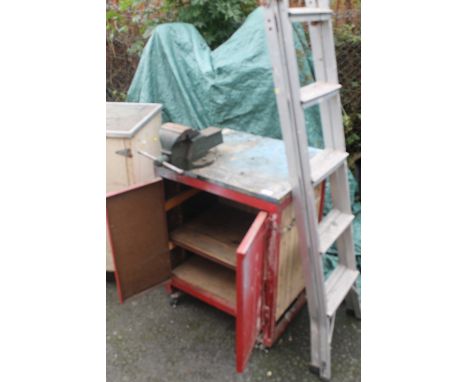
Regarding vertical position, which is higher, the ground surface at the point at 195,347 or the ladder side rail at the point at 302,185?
the ladder side rail at the point at 302,185

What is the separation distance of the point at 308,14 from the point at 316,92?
28 centimetres

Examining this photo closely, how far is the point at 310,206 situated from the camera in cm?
146

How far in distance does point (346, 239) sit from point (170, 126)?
41.4 inches

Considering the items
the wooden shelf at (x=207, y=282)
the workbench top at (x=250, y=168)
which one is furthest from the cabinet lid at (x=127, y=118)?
the wooden shelf at (x=207, y=282)

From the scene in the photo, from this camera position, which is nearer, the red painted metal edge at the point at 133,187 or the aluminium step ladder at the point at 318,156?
the aluminium step ladder at the point at 318,156

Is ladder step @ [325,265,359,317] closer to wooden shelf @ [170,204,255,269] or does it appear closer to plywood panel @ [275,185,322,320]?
plywood panel @ [275,185,322,320]

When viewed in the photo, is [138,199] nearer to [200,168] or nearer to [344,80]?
[200,168]

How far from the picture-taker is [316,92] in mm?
1385

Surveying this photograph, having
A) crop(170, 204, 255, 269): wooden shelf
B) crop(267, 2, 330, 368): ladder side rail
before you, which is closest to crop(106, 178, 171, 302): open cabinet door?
crop(170, 204, 255, 269): wooden shelf

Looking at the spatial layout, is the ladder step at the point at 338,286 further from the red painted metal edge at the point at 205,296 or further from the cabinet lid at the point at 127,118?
the cabinet lid at the point at 127,118

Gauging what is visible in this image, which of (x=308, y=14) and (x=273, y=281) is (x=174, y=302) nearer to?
(x=273, y=281)

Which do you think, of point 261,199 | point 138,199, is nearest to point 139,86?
point 138,199

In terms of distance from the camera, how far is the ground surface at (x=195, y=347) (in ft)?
5.98

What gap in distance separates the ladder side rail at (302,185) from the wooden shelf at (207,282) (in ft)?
1.57
